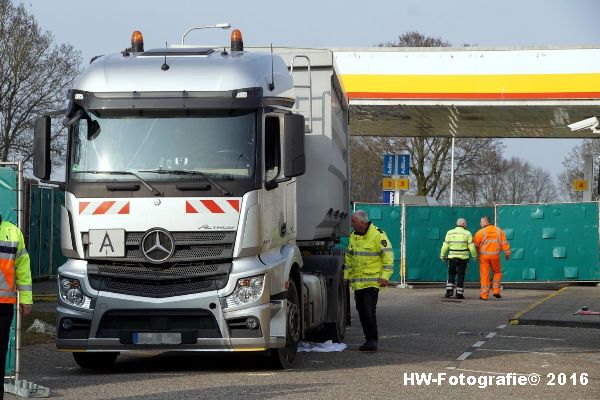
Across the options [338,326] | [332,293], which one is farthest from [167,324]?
[338,326]

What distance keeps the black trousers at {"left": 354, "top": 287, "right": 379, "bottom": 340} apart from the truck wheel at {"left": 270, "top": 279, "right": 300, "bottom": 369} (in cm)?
164

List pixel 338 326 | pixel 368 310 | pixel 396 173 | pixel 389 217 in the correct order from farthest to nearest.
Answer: pixel 396 173 → pixel 389 217 → pixel 338 326 → pixel 368 310

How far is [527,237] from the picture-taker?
1262 inches

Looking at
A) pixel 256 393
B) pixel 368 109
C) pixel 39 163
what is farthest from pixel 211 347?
pixel 368 109

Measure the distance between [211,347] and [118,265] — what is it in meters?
1.22

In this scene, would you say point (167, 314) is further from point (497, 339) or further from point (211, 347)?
point (497, 339)

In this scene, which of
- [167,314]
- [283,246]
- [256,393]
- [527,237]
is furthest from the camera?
[527,237]

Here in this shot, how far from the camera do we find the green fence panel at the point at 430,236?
105 feet

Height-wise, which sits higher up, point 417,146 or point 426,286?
point 417,146

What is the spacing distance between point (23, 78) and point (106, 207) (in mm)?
41256

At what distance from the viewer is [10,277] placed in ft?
33.9

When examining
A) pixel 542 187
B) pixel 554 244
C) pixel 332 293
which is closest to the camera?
pixel 332 293

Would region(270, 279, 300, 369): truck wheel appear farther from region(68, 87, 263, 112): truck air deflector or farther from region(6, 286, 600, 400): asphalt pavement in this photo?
region(68, 87, 263, 112): truck air deflector

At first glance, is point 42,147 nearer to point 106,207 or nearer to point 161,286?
point 106,207
